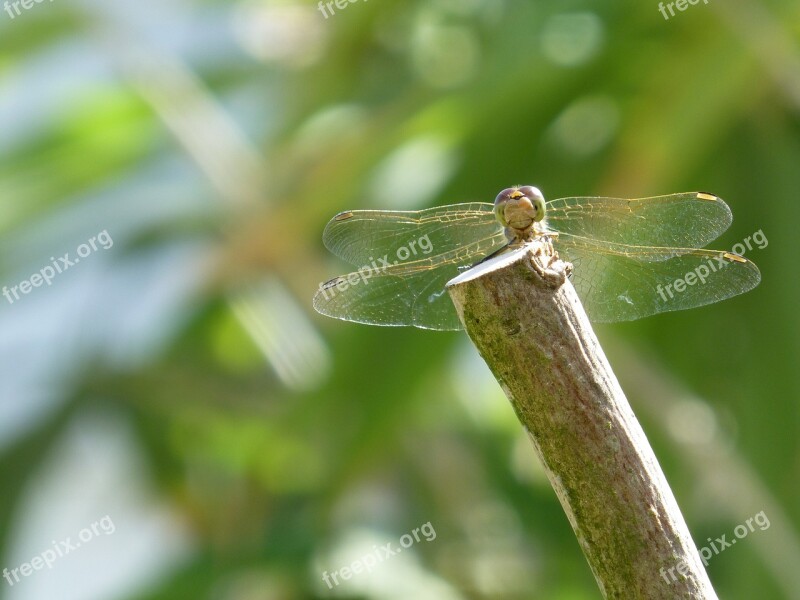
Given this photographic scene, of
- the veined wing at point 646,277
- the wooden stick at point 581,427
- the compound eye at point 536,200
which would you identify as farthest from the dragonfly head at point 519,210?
the wooden stick at point 581,427

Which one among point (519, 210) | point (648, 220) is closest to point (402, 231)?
point (519, 210)

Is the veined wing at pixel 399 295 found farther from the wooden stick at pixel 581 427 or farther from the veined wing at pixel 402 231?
the wooden stick at pixel 581 427

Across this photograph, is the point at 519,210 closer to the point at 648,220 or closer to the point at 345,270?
the point at 648,220

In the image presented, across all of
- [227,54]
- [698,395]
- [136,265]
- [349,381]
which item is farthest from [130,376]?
[698,395]

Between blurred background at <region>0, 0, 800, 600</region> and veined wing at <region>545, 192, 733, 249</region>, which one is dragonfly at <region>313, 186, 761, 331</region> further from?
blurred background at <region>0, 0, 800, 600</region>

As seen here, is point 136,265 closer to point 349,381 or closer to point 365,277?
point 349,381
